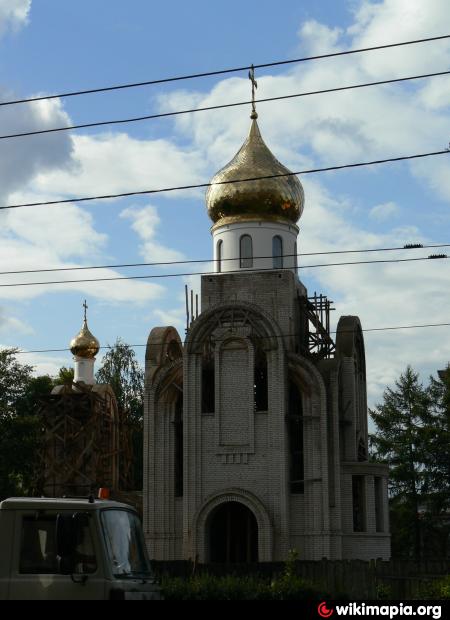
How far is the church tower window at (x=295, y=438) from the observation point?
29.5 metres

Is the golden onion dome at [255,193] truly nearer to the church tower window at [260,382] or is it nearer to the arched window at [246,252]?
the arched window at [246,252]

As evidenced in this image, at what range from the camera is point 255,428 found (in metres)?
29.3

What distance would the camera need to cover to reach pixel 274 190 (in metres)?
32.5

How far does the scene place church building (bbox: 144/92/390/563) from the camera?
94.8 feet

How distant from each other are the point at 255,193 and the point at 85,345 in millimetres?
14989

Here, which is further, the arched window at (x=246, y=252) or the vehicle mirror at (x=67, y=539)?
the arched window at (x=246, y=252)

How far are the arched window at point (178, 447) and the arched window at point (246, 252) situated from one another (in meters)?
4.67

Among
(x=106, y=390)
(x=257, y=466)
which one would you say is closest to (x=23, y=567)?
(x=257, y=466)

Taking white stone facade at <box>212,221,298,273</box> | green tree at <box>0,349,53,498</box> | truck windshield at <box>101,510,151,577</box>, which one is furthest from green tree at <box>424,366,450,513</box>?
truck windshield at <box>101,510,151,577</box>

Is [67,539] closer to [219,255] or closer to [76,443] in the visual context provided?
[219,255]

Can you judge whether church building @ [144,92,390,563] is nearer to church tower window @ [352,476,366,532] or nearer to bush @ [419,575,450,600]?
church tower window @ [352,476,366,532]

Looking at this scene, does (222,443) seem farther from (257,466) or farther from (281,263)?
(281,263)

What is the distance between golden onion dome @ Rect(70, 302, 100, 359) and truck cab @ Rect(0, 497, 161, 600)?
111 ft

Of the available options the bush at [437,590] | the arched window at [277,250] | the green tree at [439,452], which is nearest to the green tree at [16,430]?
the arched window at [277,250]
